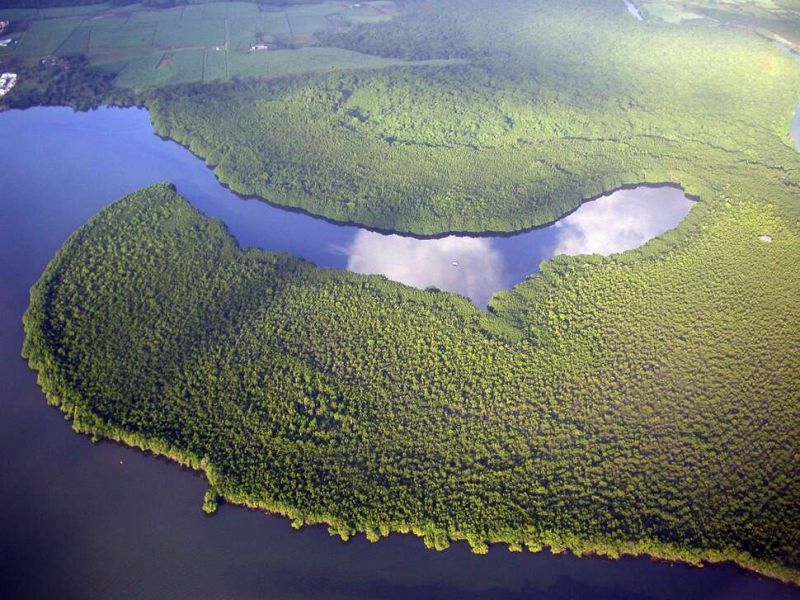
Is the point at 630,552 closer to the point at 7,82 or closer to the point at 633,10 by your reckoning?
the point at 7,82

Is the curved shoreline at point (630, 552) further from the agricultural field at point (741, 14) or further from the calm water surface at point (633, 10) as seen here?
the calm water surface at point (633, 10)

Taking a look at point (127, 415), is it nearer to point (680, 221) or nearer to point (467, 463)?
point (467, 463)

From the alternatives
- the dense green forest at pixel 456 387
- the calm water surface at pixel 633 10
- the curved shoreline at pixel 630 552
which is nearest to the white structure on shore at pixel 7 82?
the dense green forest at pixel 456 387

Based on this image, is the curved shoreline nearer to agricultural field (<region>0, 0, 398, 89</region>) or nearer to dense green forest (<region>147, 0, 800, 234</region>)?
dense green forest (<region>147, 0, 800, 234</region>)

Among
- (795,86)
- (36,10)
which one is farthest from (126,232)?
(795,86)

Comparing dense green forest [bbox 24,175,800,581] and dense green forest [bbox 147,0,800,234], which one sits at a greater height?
dense green forest [bbox 147,0,800,234]

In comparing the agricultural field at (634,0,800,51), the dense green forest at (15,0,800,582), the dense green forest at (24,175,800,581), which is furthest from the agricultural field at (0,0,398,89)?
the agricultural field at (634,0,800,51)
